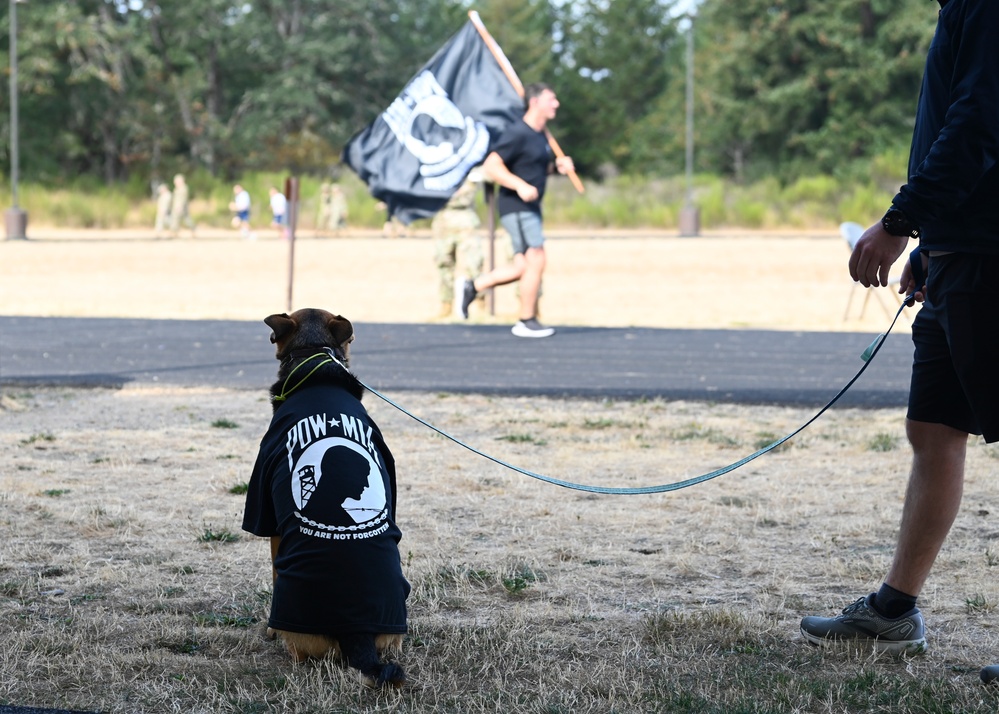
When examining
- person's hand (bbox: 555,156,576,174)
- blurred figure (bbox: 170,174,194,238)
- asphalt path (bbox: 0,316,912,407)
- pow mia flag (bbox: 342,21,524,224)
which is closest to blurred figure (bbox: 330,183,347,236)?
blurred figure (bbox: 170,174,194,238)

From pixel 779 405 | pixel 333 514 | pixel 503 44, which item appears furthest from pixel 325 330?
pixel 503 44

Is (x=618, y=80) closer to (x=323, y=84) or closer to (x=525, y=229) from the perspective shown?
(x=323, y=84)

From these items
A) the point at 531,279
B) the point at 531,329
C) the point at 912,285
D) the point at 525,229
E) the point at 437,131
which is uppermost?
the point at 437,131

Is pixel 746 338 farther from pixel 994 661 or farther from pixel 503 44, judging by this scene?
pixel 503 44

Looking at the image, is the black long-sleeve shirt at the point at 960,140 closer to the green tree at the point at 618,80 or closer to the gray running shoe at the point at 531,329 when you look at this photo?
the gray running shoe at the point at 531,329

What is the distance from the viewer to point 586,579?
14.8 feet

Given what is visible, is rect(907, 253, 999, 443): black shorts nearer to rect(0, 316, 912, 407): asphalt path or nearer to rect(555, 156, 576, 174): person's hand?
rect(0, 316, 912, 407): asphalt path

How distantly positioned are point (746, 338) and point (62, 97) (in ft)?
144

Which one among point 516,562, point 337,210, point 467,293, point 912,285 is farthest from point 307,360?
point 337,210

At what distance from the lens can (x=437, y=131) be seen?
12945mm

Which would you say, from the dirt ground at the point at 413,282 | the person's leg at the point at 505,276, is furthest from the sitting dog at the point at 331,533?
the dirt ground at the point at 413,282

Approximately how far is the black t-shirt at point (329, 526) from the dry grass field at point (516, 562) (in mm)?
186

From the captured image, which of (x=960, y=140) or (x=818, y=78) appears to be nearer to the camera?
(x=960, y=140)

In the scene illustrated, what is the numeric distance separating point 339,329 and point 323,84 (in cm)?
5324
